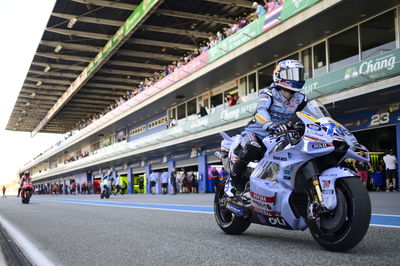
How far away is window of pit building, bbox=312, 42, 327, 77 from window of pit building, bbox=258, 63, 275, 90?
3.06 meters

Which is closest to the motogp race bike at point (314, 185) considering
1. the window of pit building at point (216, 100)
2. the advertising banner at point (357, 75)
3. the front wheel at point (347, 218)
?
the front wheel at point (347, 218)

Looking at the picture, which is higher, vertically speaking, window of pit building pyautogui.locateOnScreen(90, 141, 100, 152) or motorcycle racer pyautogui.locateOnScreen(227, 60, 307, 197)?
window of pit building pyautogui.locateOnScreen(90, 141, 100, 152)

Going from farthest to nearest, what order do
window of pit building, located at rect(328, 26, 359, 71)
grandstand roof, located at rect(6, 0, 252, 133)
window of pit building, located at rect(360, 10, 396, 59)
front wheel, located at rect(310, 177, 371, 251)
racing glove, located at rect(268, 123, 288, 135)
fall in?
1. grandstand roof, located at rect(6, 0, 252, 133)
2. window of pit building, located at rect(328, 26, 359, 71)
3. window of pit building, located at rect(360, 10, 396, 59)
4. racing glove, located at rect(268, 123, 288, 135)
5. front wheel, located at rect(310, 177, 371, 251)

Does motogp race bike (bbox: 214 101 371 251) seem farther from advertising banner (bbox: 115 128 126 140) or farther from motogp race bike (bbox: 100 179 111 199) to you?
advertising banner (bbox: 115 128 126 140)

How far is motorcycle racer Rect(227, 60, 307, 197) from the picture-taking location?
4.38 m

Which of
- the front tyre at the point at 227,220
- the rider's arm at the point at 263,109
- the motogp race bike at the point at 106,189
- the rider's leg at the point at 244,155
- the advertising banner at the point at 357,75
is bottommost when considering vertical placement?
the motogp race bike at the point at 106,189

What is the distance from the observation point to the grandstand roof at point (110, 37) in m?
24.9

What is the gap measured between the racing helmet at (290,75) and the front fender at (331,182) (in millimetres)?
1106

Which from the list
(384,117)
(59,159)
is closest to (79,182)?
(59,159)

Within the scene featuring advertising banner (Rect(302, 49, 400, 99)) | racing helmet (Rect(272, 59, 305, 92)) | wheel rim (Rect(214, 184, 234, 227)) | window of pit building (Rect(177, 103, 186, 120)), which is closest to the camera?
racing helmet (Rect(272, 59, 305, 92))

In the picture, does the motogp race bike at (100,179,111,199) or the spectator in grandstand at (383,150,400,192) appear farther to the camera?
the motogp race bike at (100,179,111,199)

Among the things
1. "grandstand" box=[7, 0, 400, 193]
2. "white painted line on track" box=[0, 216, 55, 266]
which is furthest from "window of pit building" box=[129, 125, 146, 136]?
"white painted line on track" box=[0, 216, 55, 266]

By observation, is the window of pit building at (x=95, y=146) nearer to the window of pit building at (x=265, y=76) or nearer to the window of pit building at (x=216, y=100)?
the window of pit building at (x=216, y=100)

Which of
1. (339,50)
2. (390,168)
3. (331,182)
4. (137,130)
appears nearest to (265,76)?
(339,50)
